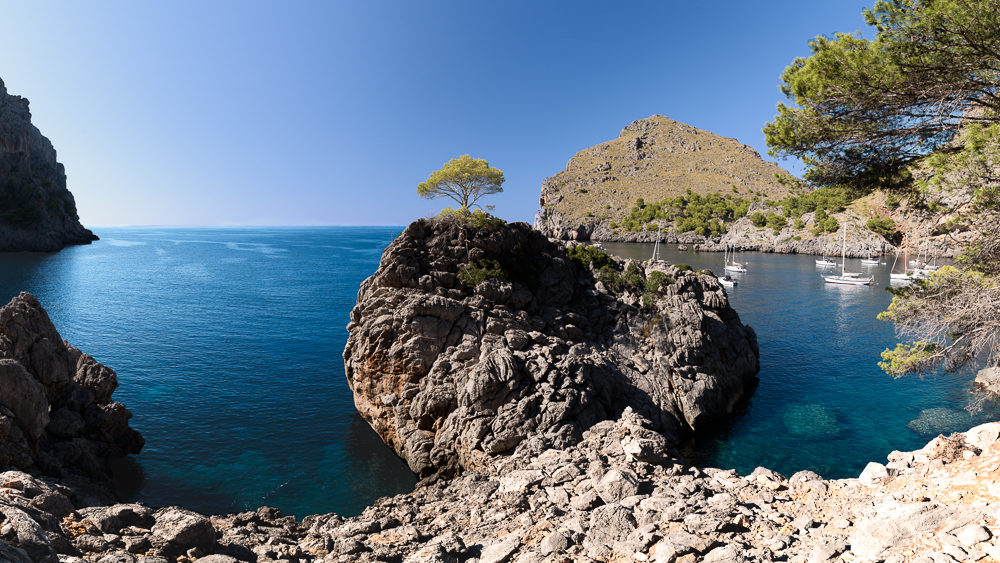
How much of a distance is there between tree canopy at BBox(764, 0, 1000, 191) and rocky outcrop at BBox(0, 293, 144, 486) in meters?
37.0

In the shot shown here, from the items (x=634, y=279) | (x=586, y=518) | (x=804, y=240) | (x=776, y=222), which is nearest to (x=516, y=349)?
(x=634, y=279)

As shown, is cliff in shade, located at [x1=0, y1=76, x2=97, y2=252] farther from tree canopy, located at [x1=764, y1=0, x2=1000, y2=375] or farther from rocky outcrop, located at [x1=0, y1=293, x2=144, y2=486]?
tree canopy, located at [x1=764, y1=0, x2=1000, y2=375]

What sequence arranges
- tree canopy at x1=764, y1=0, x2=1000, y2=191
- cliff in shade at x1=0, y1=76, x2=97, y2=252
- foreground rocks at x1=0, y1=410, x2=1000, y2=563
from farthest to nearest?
cliff in shade at x1=0, y1=76, x2=97, y2=252, tree canopy at x1=764, y1=0, x2=1000, y2=191, foreground rocks at x1=0, y1=410, x2=1000, y2=563

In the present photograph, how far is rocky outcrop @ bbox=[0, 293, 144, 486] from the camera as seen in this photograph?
2053 centimetres

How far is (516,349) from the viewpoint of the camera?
3080 centimetres

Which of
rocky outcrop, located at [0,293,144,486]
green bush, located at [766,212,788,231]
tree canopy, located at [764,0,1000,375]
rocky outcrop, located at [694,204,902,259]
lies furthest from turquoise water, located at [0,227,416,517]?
green bush, located at [766,212,788,231]

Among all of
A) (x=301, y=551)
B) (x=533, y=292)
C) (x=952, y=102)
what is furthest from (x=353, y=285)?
Result: (x=952, y=102)

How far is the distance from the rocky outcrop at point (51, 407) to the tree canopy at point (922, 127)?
3717cm

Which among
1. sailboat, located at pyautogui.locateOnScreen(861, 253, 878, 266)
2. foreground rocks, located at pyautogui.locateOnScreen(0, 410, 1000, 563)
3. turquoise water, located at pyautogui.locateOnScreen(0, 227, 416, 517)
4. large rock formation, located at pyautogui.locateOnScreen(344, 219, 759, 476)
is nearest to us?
foreground rocks, located at pyautogui.locateOnScreen(0, 410, 1000, 563)

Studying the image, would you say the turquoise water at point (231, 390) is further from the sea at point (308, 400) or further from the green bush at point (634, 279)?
the green bush at point (634, 279)

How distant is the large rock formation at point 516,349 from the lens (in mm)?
26500

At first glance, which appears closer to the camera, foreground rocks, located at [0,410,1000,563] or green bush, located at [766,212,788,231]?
foreground rocks, located at [0,410,1000,563]

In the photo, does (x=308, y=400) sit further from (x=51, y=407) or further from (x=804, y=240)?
(x=804, y=240)

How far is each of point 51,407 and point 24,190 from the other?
14763 cm
